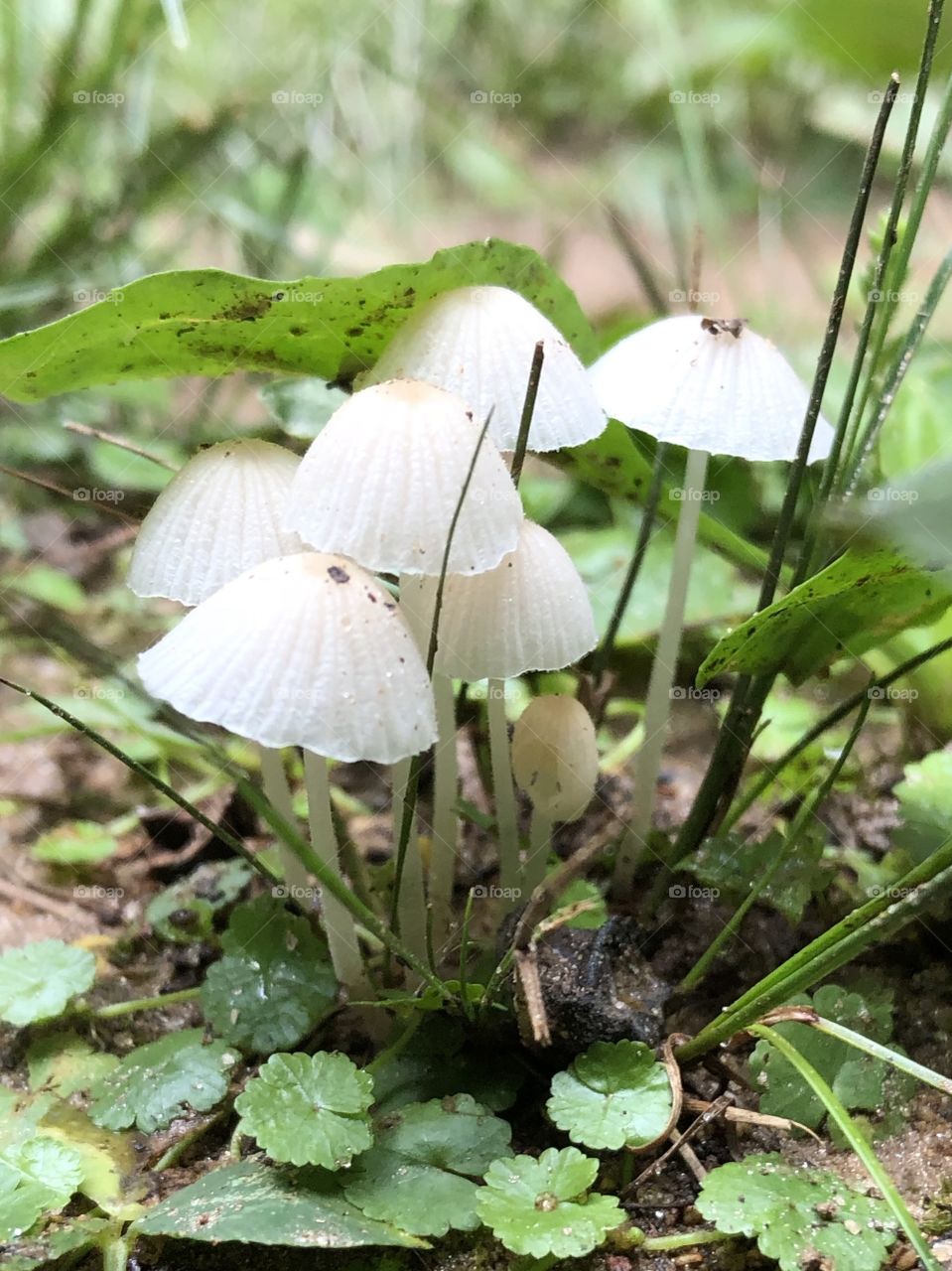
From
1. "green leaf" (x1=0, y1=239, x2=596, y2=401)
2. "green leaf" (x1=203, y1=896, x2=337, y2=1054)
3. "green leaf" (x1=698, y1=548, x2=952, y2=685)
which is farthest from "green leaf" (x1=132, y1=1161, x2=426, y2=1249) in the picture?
"green leaf" (x1=0, y1=239, x2=596, y2=401)

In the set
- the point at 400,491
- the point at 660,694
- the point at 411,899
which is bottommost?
the point at 411,899

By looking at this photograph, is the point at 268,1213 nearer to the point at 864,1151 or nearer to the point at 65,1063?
the point at 65,1063

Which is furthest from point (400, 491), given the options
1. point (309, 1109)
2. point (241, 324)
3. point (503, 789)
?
point (309, 1109)

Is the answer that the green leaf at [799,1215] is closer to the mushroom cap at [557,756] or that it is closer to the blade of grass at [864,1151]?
the blade of grass at [864,1151]

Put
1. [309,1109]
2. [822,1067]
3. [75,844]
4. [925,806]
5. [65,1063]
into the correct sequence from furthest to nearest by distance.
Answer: [75,844] < [925,806] < [65,1063] < [822,1067] < [309,1109]

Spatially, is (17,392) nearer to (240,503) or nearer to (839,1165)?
(240,503)

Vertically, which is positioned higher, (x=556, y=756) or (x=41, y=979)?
(x=556, y=756)

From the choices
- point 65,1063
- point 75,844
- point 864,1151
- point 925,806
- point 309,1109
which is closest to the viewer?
point 864,1151
